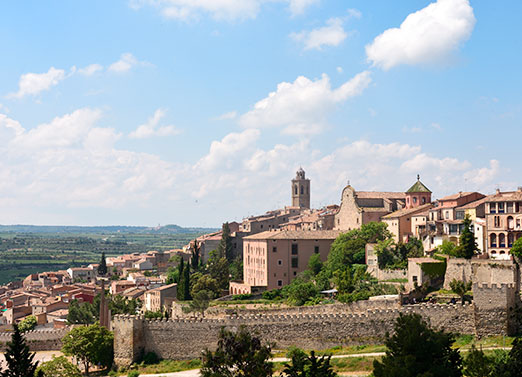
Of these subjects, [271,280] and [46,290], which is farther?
[46,290]

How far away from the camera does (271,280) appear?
62219 mm

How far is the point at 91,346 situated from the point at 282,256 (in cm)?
2401

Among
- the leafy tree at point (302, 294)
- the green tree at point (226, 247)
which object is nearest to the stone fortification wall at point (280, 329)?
the leafy tree at point (302, 294)

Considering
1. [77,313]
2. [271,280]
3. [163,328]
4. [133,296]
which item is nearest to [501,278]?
[163,328]

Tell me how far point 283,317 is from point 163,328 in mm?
8340

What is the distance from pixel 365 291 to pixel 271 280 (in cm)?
1775

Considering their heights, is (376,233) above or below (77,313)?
above

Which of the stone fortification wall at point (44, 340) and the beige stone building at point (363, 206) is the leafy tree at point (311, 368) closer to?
the stone fortification wall at point (44, 340)

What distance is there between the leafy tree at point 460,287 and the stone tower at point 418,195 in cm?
2287

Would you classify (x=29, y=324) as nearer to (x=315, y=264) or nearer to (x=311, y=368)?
(x=315, y=264)

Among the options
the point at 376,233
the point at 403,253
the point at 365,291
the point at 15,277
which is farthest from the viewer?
the point at 15,277

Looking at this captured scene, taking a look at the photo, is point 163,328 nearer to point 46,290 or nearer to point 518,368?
point 518,368

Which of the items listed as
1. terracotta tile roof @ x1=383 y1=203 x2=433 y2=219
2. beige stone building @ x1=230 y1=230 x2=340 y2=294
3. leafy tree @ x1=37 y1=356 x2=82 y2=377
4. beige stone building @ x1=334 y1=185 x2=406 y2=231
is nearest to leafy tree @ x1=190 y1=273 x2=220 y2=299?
beige stone building @ x1=230 y1=230 x2=340 y2=294

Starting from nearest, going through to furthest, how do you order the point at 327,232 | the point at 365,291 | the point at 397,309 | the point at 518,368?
the point at 518,368 < the point at 397,309 < the point at 365,291 < the point at 327,232
